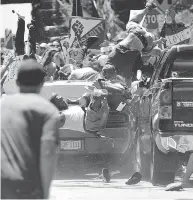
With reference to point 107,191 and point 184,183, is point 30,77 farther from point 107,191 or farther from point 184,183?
point 184,183

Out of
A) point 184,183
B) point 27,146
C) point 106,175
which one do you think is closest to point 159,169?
point 184,183

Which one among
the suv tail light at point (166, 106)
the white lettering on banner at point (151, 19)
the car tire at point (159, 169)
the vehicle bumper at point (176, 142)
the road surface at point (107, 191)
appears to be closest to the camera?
the road surface at point (107, 191)

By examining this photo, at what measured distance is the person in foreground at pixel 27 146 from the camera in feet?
18.5

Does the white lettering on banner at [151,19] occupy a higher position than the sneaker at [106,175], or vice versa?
the white lettering on banner at [151,19]

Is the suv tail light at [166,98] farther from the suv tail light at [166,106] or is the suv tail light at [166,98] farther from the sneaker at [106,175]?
the sneaker at [106,175]

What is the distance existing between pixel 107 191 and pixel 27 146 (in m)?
6.53

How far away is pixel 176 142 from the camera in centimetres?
1195

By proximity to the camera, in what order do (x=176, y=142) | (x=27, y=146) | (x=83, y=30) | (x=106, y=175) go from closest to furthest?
(x=27, y=146) < (x=176, y=142) < (x=106, y=175) < (x=83, y=30)

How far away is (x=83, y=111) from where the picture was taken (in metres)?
14.2

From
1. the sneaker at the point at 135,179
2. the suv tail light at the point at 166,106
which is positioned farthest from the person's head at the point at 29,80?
the sneaker at the point at 135,179

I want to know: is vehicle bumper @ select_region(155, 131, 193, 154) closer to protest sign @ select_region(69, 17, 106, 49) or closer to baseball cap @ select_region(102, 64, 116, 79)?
baseball cap @ select_region(102, 64, 116, 79)

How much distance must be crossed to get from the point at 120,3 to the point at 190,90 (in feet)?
121

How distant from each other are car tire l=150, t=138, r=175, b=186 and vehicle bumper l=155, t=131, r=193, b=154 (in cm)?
32

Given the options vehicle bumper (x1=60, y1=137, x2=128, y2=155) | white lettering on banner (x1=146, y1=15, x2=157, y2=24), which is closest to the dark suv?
vehicle bumper (x1=60, y1=137, x2=128, y2=155)
